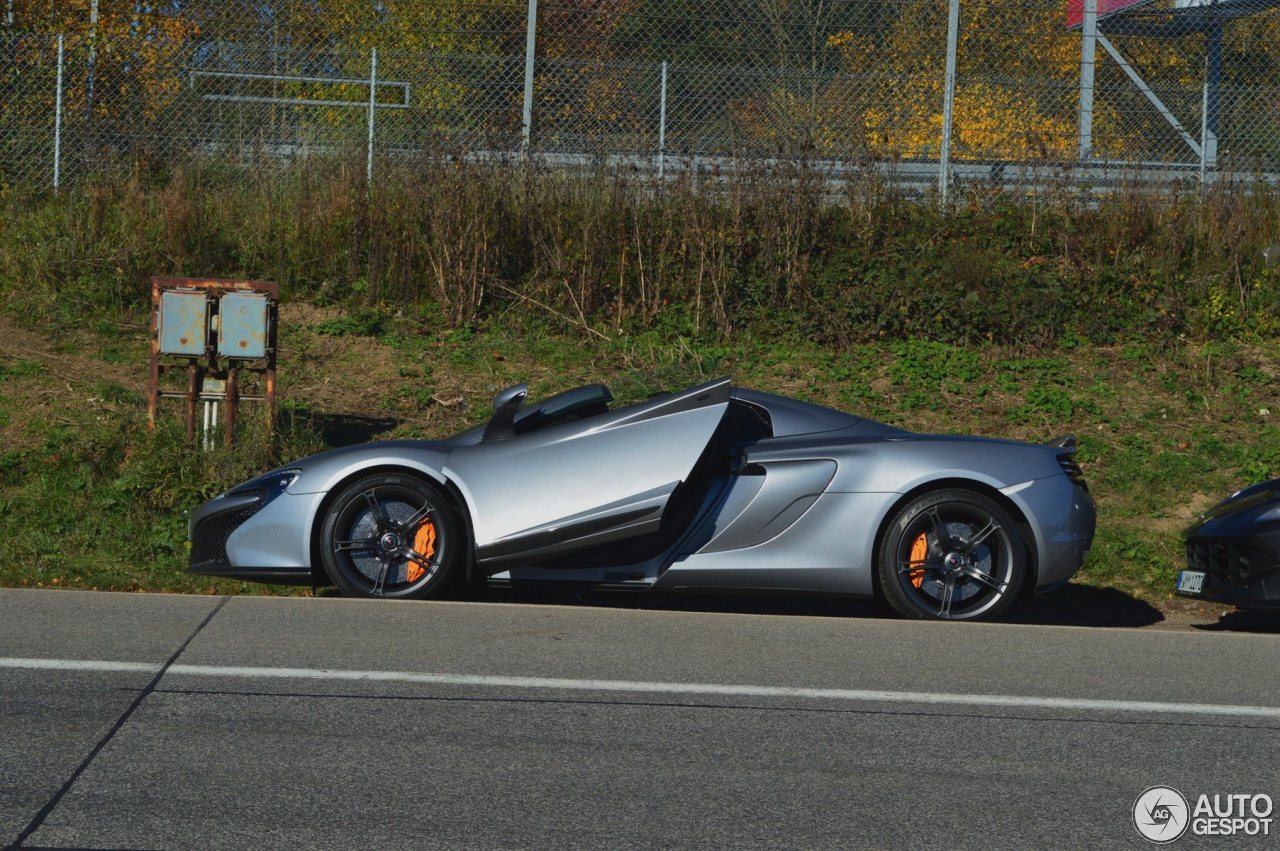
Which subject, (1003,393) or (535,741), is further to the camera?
(1003,393)

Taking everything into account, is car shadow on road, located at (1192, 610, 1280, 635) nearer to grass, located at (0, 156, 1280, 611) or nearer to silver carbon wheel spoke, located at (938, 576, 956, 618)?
silver carbon wheel spoke, located at (938, 576, 956, 618)

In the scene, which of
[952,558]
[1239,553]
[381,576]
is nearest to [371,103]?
[381,576]

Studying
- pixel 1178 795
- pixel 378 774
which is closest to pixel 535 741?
pixel 378 774

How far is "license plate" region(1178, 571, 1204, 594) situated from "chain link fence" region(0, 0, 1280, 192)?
22.8 ft

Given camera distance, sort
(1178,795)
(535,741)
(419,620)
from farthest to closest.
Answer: (419,620) → (535,741) → (1178,795)

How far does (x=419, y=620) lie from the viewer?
651 cm

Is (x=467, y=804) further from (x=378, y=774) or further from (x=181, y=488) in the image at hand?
(x=181, y=488)

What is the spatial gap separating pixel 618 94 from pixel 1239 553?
8929mm

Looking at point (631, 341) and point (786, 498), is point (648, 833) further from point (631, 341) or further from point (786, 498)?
point (631, 341)

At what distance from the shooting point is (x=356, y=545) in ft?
23.0

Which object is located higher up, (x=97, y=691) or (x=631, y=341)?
(x=631, y=341)

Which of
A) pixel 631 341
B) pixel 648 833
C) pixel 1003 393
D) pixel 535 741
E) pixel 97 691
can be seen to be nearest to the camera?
pixel 648 833

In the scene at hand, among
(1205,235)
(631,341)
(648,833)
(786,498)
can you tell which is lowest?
(648,833)

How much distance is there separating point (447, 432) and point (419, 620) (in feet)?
14.9
